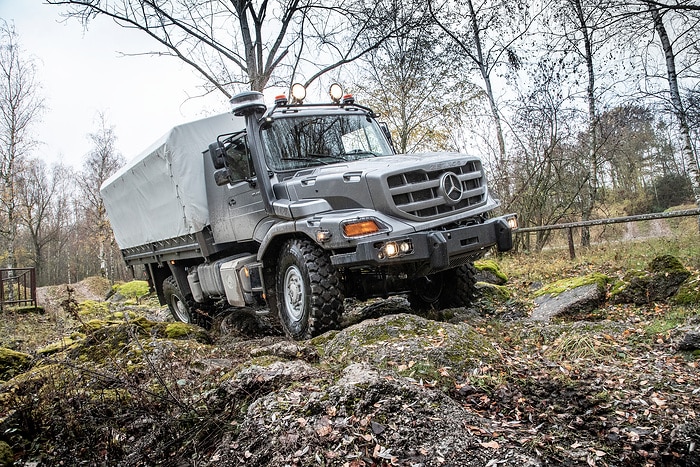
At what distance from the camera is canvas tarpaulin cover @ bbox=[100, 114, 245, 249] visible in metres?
6.99

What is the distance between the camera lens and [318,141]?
6148mm

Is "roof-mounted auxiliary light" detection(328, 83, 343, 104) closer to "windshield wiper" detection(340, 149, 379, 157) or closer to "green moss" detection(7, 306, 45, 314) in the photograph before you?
"windshield wiper" detection(340, 149, 379, 157)

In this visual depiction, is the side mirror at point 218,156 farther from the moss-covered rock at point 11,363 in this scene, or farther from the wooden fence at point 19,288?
the wooden fence at point 19,288

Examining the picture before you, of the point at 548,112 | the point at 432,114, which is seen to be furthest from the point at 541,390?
the point at 432,114

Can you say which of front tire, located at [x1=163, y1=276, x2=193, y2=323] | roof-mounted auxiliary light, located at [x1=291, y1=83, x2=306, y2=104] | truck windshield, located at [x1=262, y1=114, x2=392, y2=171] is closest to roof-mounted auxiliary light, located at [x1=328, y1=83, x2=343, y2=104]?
truck windshield, located at [x1=262, y1=114, x2=392, y2=171]

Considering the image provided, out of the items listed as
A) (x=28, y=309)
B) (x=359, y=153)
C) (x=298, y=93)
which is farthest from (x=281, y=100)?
(x=28, y=309)

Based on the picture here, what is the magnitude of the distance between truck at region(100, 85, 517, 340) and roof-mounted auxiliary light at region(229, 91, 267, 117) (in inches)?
0.7

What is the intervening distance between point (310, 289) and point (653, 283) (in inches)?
159

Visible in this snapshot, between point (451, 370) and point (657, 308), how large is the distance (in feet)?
10.3

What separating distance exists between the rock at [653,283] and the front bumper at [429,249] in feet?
6.62

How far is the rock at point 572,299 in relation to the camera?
19.0 feet

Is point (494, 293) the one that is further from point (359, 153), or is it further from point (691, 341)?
point (691, 341)

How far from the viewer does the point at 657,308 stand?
5.34m

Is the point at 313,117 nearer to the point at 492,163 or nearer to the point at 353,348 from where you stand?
the point at 353,348
